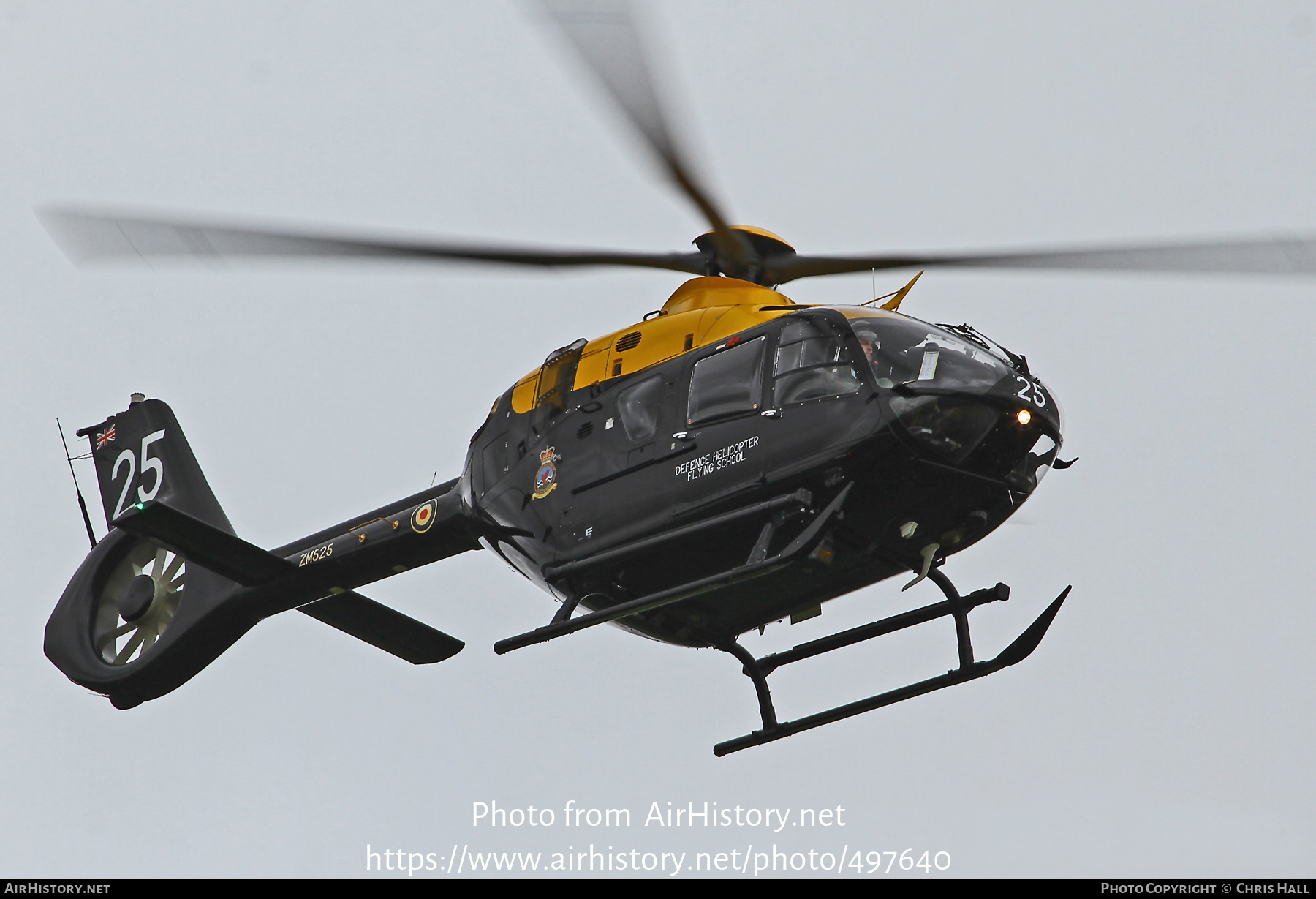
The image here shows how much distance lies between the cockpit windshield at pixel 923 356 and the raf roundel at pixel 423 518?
14.7 ft

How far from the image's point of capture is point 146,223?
1262 centimetres

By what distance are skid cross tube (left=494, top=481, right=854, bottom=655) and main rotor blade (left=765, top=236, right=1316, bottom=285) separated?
7.02 feet

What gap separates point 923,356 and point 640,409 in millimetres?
2383

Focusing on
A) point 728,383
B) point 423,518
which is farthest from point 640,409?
point 423,518

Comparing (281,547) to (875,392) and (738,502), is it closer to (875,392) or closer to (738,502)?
(738,502)

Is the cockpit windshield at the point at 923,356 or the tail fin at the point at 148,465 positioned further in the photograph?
the tail fin at the point at 148,465

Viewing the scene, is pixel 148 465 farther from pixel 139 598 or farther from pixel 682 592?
pixel 682 592

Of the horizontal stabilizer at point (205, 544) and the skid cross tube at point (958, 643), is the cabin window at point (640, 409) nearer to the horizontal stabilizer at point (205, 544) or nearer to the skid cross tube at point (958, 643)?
the skid cross tube at point (958, 643)

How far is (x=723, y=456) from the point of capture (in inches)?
482

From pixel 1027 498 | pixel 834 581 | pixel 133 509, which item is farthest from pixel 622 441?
pixel 133 509

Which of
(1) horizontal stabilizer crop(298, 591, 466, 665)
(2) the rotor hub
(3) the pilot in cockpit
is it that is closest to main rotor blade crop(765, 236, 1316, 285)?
(3) the pilot in cockpit

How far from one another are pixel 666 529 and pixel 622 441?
889 millimetres

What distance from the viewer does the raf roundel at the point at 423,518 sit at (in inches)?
572

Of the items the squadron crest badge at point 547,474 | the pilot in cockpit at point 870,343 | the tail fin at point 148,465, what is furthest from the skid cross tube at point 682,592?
the tail fin at point 148,465
